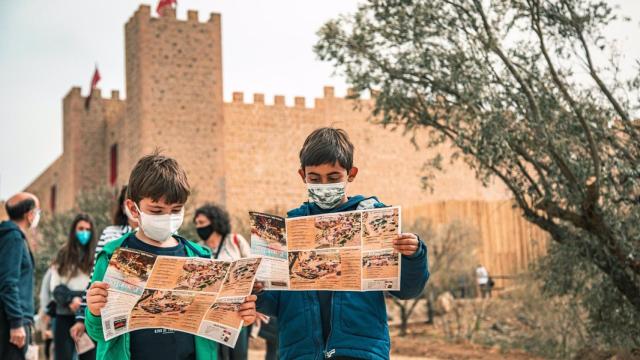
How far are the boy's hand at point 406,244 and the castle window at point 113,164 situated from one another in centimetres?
2982

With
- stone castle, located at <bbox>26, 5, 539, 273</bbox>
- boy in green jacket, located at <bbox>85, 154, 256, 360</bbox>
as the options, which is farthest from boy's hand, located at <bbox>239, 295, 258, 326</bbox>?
stone castle, located at <bbox>26, 5, 539, 273</bbox>

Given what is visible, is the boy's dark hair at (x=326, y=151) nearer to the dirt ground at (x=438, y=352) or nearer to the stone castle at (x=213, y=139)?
the dirt ground at (x=438, y=352)

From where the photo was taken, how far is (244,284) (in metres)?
2.93

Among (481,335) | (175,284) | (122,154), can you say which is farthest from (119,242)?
(122,154)

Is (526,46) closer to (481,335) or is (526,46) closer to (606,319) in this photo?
(606,319)

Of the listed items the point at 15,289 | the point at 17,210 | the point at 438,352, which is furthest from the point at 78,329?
the point at 438,352

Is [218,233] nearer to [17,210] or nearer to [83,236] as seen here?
[83,236]

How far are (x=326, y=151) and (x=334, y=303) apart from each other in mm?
544

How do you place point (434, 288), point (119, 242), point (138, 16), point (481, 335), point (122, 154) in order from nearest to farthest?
point (119, 242) < point (481, 335) < point (434, 288) < point (138, 16) < point (122, 154)

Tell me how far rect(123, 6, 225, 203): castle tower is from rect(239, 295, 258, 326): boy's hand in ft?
80.4

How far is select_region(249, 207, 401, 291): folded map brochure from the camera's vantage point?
300cm

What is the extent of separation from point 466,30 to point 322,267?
569 cm

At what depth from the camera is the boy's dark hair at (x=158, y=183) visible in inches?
120

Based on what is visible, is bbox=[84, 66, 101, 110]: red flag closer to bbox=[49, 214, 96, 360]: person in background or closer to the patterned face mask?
bbox=[49, 214, 96, 360]: person in background
